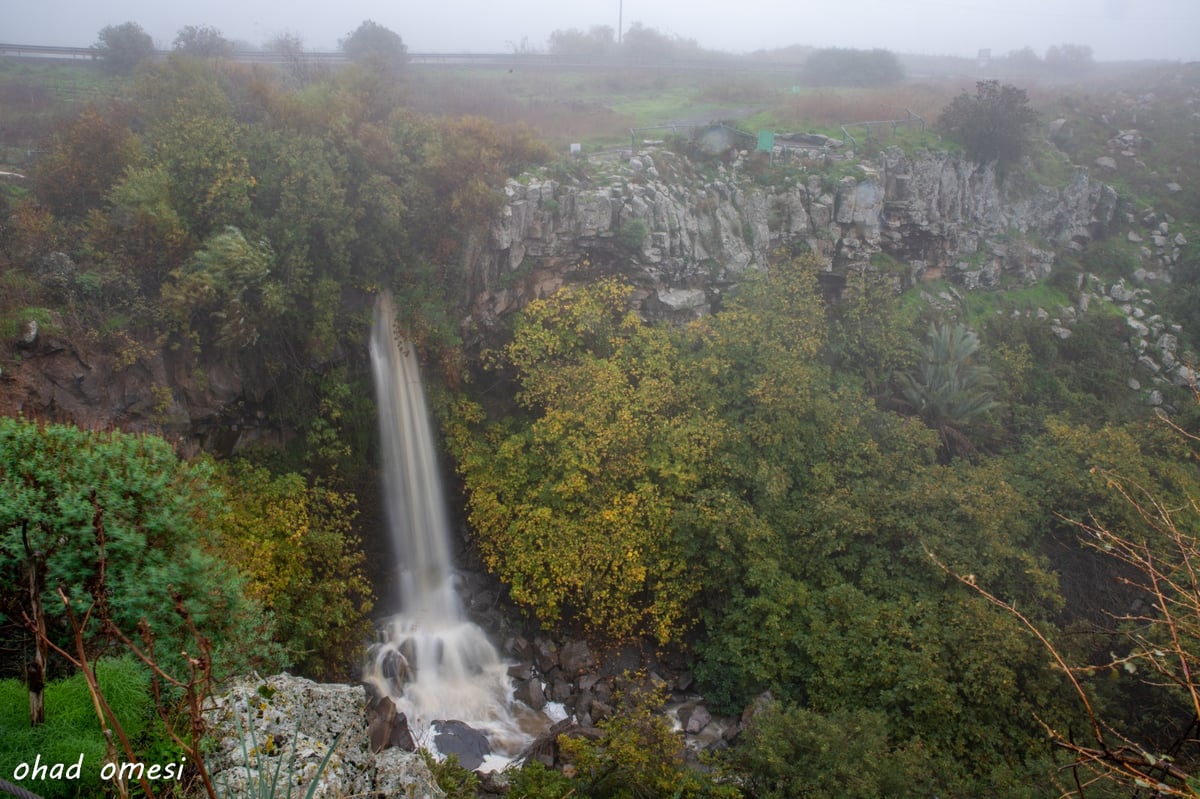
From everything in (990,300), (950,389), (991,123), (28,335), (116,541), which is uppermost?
(991,123)

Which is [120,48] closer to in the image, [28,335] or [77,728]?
[28,335]

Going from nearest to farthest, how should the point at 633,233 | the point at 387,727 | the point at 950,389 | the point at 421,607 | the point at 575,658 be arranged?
the point at 387,727 < the point at 575,658 < the point at 421,607 < the point at 950,389 < the point at 633,233

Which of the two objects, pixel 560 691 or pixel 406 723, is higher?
pixel 406 723

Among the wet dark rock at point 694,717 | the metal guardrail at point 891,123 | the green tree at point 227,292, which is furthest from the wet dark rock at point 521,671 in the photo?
the metal guardrail at point 891,123

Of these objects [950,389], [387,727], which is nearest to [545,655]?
[387,727]

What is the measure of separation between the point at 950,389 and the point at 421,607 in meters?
12.4

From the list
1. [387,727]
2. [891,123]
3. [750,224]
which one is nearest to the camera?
[387,727]

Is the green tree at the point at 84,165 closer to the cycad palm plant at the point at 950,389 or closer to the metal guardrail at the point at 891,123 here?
the cycad palm plant at the point at 950,389

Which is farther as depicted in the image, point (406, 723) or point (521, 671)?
point (521, 671)

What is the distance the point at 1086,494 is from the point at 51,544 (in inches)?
622

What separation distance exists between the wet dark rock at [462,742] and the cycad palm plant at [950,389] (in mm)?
11191

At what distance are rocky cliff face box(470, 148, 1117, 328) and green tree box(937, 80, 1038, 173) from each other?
27.0 inches

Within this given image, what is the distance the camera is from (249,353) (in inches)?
510

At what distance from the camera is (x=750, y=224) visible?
57.4 feet
